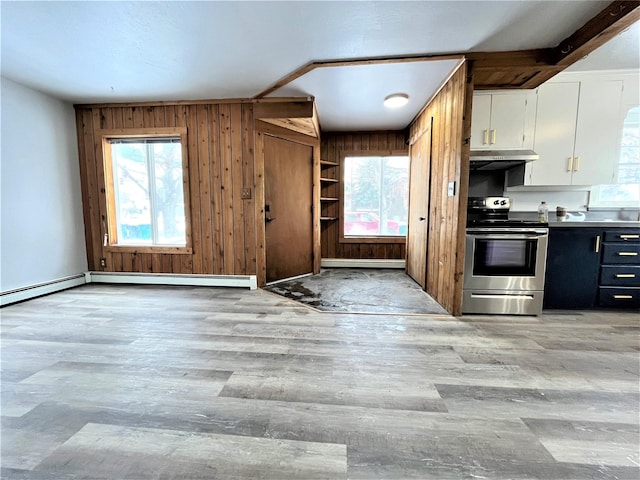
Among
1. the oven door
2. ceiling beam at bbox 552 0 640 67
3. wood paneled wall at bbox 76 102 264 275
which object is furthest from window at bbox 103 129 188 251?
ceiling beam at bbox 552 0 640 67

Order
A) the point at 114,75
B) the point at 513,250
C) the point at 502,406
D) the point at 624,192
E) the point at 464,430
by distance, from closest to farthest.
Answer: the point at 464,430 < the point at 502,406 < the point at 513,250 < the point at 114,75 < the point at 624,192

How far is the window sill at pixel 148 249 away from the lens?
145 inches

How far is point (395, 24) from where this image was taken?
1989mm

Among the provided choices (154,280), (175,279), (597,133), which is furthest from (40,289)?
(597,133)

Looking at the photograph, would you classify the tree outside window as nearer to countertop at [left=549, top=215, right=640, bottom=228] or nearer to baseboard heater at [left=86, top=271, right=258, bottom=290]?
baseboard heater at [left=86, top=271, right=258, bottom=290]

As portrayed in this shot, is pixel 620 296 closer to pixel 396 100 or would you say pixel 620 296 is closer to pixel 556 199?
pixel 556 199

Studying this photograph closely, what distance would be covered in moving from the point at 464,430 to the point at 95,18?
3479 millimetres

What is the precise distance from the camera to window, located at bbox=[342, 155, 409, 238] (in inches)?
189

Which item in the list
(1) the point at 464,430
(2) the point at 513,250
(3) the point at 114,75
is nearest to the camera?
(1) the point at 464,430

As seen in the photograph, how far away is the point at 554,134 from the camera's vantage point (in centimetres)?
288

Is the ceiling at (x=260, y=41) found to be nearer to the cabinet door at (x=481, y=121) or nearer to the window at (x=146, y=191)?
the cabinet door at (x=481, y=121)

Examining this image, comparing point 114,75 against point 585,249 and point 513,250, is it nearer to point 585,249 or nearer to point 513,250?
point 513,250

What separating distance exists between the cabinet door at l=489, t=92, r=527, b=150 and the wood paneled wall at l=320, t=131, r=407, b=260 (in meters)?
1.90

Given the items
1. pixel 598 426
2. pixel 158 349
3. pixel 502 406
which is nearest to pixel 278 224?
pixel 158 349
